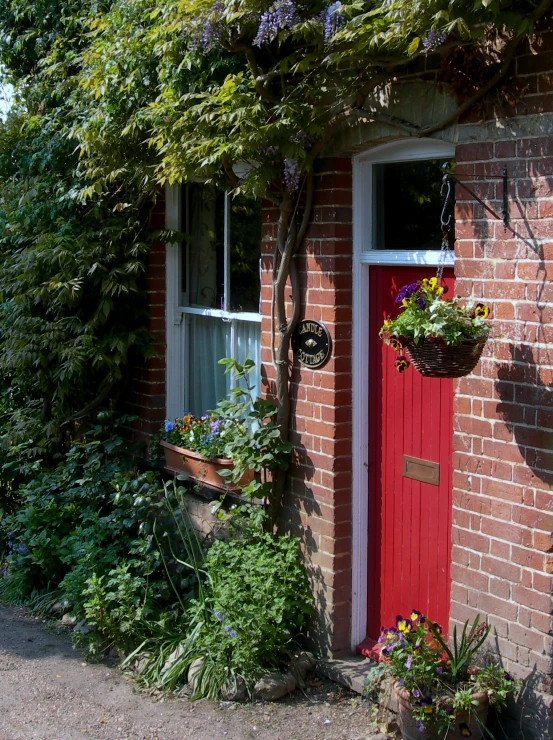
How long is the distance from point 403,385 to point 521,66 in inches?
68.0

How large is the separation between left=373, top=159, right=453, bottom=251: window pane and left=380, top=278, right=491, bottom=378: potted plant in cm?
76

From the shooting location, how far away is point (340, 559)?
5.31 metres

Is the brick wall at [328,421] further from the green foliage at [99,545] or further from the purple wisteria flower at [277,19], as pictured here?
the green foliage at [99,545]

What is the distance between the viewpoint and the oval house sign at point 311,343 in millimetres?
5250

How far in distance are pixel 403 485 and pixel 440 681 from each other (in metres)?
1.11

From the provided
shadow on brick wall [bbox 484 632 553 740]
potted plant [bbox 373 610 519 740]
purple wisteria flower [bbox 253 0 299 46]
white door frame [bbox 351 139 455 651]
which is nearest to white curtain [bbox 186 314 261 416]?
white door frame [bbox 351 139 455 651]

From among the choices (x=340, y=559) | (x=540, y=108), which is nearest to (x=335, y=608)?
(x=340, y=559)

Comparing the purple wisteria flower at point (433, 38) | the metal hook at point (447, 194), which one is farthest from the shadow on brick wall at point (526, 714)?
the purple wisteria flower at point (433, 38)

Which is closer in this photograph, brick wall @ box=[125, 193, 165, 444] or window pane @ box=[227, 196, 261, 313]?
window pane @ box=[227, 196, 261, 313]

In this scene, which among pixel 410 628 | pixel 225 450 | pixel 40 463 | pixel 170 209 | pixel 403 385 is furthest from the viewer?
pixel 40 463

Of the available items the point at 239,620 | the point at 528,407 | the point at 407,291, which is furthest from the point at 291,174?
the point at 239,620

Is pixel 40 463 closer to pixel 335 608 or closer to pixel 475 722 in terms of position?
pixel 335 608

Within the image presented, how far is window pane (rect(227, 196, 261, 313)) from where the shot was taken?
6.07 m

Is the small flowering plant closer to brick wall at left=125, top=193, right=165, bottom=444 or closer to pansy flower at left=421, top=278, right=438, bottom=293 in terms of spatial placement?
brick wall at left=125, top=193, right=165, bottom=444
